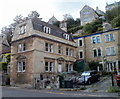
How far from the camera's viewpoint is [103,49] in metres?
33.3

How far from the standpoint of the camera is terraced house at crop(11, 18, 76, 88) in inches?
939

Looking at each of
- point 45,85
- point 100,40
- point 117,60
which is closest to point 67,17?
point 100,40

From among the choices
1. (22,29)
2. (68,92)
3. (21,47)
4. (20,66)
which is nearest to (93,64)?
(20,66)

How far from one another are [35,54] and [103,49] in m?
16.5

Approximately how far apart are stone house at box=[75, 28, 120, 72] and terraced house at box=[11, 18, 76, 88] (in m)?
7.65

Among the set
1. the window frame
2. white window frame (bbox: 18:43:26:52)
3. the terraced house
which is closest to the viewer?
the terraced house

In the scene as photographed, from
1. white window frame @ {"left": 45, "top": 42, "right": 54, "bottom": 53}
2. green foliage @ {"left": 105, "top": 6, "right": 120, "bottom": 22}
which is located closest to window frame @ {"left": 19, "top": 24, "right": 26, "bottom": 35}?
white window frame @ {"left": 45, "top": 42, "right": 54, "bottom": 53}

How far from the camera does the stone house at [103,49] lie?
3112 centimetres

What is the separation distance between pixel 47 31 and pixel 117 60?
50.4 ft

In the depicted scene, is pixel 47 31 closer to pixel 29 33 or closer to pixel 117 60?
pixel 29 33

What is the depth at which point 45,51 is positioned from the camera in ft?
84.0

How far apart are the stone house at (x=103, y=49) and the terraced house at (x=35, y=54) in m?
7.65

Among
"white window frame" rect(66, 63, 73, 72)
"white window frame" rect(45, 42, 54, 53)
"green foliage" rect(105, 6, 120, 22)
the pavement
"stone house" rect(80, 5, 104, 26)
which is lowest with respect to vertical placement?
the pavement

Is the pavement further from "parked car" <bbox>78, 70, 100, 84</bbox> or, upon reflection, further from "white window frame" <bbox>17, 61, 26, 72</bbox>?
"white window frame" <bbox>17, 61, 26, 72</bbox>
